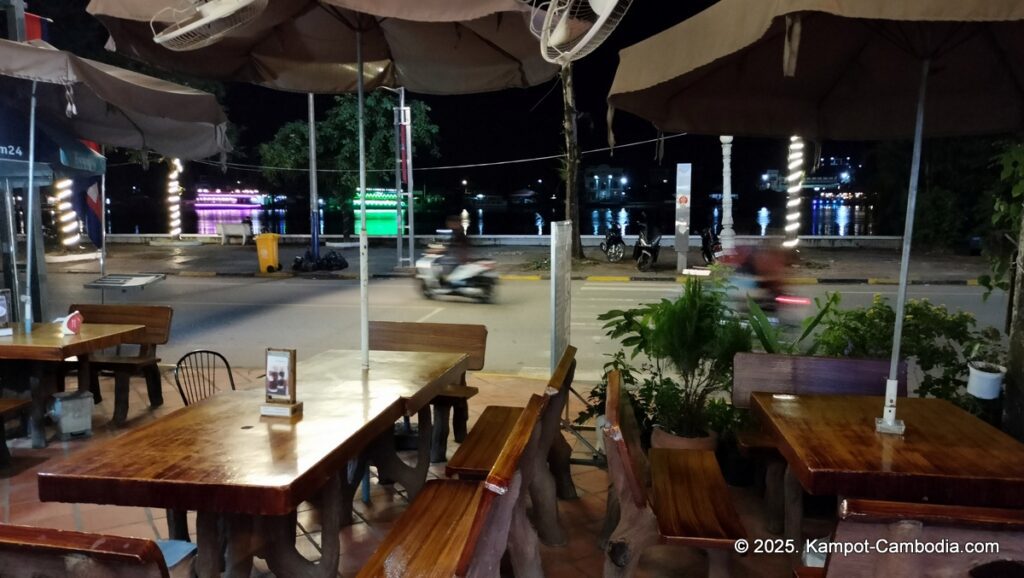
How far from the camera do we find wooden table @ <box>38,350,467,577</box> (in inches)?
82.1

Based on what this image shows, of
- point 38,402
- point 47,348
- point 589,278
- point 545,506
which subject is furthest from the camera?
point 589,278

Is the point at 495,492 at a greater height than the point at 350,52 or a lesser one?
lesser

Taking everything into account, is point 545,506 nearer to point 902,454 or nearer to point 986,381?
point 902,454

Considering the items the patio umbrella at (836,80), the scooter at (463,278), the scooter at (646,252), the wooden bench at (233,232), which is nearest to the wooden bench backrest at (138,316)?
the patio umbrella at (836,80)

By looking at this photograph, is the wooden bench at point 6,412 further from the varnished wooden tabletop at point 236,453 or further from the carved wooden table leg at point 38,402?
the varnished wooden tabletop at point 236,453

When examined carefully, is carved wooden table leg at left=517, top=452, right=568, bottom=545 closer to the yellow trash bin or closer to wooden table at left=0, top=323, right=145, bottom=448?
wooden table at left=0, top=323, right=145, bottom=448

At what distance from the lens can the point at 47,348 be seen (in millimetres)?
4176

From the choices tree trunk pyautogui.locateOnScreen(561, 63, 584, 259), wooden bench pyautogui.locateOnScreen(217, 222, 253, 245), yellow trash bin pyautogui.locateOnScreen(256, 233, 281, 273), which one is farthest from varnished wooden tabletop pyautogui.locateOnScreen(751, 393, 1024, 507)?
wooden bench pyautogui.locateOnScreen(217, 222, 253, 245)

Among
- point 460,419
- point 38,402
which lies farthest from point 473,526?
point 38,402

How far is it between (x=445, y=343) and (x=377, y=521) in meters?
1.41

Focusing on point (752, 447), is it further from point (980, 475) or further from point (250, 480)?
point (250, 480)

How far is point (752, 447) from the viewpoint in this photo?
11.0 feet

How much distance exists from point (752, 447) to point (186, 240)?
25689 mm

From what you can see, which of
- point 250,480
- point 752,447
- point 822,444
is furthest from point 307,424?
point 752,447
